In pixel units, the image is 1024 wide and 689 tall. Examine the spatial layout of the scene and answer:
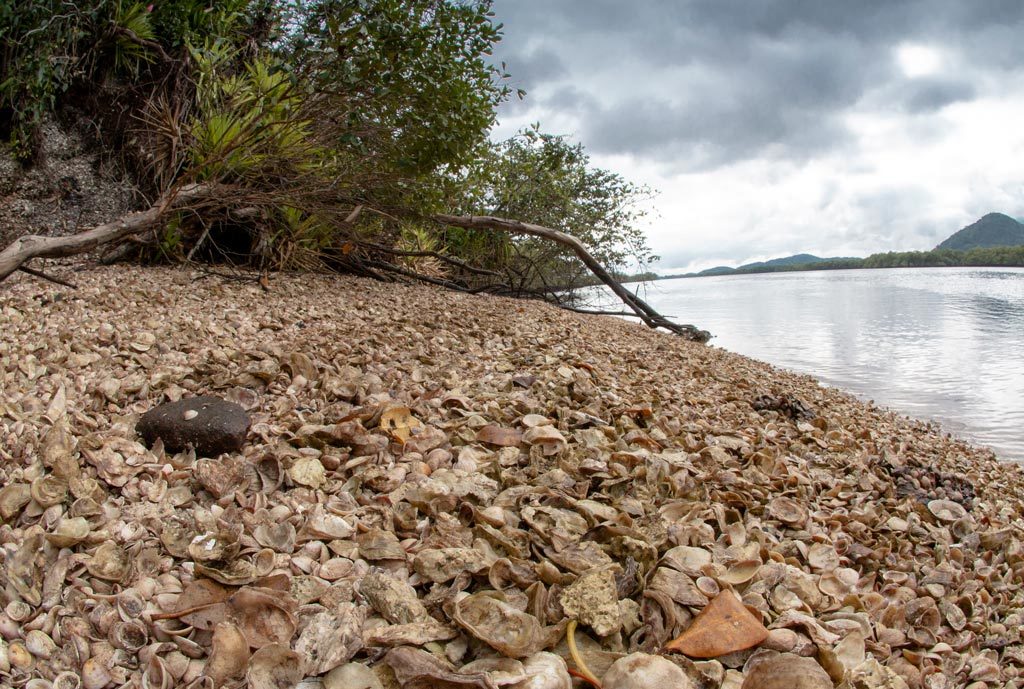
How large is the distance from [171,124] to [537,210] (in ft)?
14.7

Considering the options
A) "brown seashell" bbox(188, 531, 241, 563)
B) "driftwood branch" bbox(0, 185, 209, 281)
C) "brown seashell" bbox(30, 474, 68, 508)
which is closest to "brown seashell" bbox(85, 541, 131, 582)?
"brown seashell" bbox(188, 531, 241, 563)

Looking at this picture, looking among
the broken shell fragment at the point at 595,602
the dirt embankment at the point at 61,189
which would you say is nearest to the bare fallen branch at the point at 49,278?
the dirt embankment at the point at 61,189

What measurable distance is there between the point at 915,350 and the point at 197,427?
823cm

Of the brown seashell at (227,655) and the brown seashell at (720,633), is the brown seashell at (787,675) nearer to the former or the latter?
the brown seashell at (720,633)

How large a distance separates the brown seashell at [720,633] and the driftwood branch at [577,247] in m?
4.28

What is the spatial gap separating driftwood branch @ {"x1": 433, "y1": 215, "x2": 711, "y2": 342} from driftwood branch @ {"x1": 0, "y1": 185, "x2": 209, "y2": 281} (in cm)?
199

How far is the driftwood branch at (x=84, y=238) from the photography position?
293 centimetres

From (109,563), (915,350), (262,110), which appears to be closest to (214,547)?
(109,563)

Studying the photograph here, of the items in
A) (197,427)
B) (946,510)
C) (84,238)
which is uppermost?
(84,238)

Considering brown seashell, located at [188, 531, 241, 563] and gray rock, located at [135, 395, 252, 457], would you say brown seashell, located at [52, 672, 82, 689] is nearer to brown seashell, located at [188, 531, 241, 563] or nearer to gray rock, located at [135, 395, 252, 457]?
brown seashell, located at [188, 531, 241, 563]

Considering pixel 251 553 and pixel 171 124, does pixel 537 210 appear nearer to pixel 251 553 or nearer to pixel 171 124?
pixel 171 124

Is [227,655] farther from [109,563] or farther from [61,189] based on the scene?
[61,189]

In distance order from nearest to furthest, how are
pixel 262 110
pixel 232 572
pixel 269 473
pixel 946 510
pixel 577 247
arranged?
pixel 232 572, pixel 269 473, pixel 946 510, pixel 262 110, pixel 577 247

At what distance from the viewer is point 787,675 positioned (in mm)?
1117
